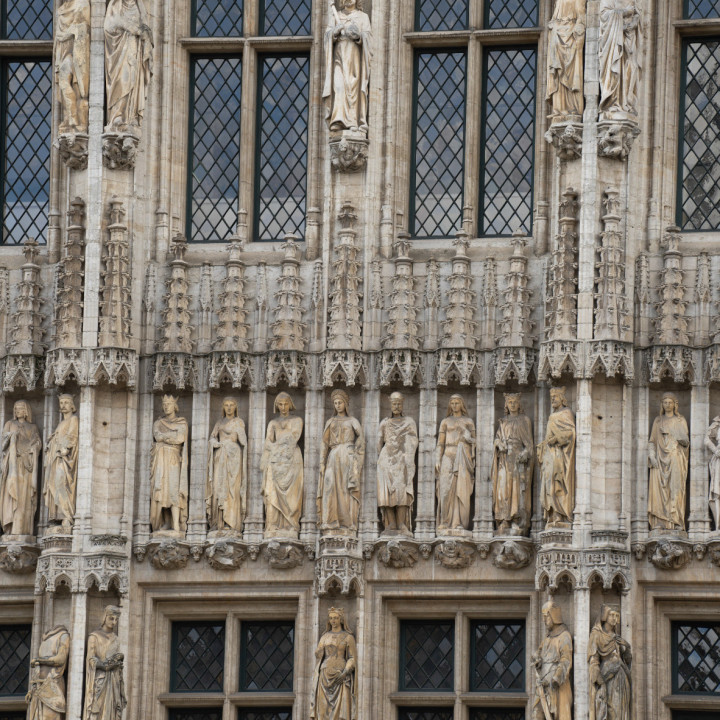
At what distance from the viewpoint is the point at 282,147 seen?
36.8 metres

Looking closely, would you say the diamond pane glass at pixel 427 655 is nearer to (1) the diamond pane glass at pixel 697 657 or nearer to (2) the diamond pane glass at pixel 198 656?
(2) the diamond pane glass at pixel 198 656

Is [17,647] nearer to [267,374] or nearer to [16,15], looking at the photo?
[267,374]

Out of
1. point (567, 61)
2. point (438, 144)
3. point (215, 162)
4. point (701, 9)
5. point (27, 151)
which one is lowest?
point (215, 162)

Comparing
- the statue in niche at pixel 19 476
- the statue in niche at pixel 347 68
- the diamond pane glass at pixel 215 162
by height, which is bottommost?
the statue in niche at pixel 19 476

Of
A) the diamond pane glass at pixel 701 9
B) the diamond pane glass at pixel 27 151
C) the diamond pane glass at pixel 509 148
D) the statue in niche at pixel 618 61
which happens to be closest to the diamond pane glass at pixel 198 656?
the diamond pane glass at pixel 27 151

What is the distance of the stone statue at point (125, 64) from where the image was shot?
3616 centimetres

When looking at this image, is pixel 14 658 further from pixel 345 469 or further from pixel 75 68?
pixel 75 68

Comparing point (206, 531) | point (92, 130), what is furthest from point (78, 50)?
point (206, 531)

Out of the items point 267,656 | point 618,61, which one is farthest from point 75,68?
point 267,656

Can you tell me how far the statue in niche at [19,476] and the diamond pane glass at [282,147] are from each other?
162 inches

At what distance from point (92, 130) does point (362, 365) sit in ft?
16.0

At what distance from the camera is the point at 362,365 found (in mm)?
35188

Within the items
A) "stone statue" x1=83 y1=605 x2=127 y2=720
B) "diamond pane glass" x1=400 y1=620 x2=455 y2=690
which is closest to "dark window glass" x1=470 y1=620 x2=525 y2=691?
"diamond pane glass" x1=400 y1=620 x2=455 y2=690

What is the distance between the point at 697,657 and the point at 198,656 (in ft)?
21.5
